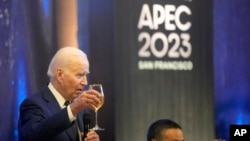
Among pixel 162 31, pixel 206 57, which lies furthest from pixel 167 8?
pixel 206 57

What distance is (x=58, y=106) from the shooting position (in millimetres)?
2602

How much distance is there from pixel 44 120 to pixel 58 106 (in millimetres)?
230

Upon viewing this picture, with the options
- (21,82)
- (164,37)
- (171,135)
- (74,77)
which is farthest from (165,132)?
(164,37)

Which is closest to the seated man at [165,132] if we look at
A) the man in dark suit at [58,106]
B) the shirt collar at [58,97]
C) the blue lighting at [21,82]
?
the man in dark suit at [58,106]

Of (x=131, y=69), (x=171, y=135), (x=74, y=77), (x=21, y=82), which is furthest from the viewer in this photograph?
(x=131, y=69)

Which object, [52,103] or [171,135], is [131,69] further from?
[171,135]

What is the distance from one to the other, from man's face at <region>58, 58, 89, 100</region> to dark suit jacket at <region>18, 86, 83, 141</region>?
10cm

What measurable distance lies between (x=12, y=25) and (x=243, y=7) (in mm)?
1861

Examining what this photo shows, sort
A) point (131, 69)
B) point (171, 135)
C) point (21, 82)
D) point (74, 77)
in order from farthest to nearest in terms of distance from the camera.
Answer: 1. point (131, 69)
2. point (21, 82)
3. point (74, 77)
4. point (171, 135)

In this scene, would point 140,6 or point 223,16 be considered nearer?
point 140,6

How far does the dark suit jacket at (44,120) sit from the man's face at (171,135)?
1.32 ft

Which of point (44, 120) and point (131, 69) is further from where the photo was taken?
point (131, 69)

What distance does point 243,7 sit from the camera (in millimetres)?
4355

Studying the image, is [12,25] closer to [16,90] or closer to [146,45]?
[16,90]
